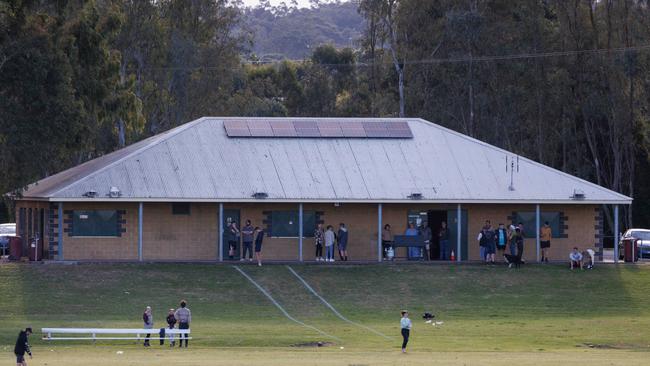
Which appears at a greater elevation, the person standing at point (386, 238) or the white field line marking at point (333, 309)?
the person standing at point (386, 238)

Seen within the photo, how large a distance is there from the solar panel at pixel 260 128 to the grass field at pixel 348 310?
273 inches

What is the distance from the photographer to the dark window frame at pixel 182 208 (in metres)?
46.6

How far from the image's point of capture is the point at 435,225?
49.0m

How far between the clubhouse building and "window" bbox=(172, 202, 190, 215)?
5 cm

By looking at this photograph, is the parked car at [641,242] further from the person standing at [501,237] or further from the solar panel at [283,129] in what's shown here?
the solar panel at [283,129]

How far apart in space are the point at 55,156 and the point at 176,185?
Result: 14.2 feet

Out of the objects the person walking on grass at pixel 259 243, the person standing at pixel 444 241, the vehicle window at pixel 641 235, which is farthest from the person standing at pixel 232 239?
the vehicle window at pixel 641 235

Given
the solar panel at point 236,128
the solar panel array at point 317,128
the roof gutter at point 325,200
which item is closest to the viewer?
the roof gutter at point 325,200

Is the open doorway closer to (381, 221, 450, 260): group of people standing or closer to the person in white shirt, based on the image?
(381, 221, 450, 260): group of people standing

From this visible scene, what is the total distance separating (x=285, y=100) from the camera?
97312mm

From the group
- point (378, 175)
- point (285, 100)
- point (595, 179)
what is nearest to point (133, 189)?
point (378, 175)

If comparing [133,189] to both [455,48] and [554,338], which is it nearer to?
[554,338]

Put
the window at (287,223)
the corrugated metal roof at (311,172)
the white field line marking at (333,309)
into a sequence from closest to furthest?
the white field line marking at (333,309) < the corrugated metal roof at (311,172) < the window at (287,223)

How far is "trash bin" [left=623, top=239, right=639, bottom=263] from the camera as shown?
49.4 m
